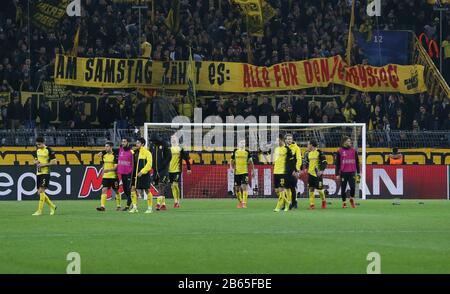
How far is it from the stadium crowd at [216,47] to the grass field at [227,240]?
822cm

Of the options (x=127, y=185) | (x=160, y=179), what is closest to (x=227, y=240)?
(x=127, y=185)

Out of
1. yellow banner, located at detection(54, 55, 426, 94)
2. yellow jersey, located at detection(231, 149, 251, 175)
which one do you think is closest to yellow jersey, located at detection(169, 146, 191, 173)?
yellow jersey, located at detection(231, 149, 251, 175)

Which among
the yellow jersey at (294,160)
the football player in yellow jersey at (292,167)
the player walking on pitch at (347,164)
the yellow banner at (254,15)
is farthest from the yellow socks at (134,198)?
the yellow banner at (254,15)

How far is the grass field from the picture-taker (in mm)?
15166

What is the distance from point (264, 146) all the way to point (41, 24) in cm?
903

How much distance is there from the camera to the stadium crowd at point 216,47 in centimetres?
3706

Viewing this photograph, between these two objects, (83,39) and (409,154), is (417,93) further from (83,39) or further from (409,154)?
(83,39)

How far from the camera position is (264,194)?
3797cm

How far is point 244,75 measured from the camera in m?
38.7

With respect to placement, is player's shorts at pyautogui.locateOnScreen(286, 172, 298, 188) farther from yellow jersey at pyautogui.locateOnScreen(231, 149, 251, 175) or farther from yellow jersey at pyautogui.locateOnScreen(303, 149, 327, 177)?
yellow jersey at pyautogui.locateOnScreen(231, 149, 251, 175)

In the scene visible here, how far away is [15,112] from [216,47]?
8021 millimetres

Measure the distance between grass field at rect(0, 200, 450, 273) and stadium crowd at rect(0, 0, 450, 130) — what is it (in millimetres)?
8220

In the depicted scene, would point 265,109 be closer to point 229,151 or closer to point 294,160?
point 229,151
